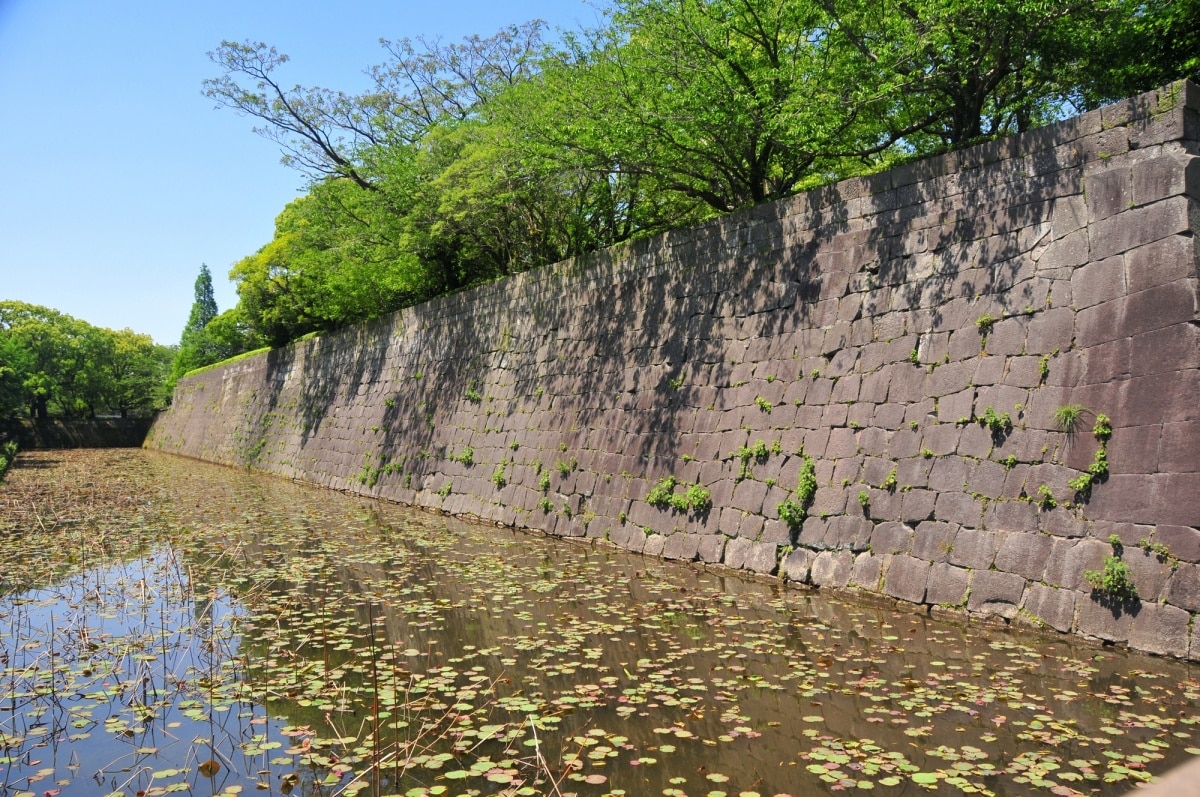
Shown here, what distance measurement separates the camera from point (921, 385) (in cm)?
752

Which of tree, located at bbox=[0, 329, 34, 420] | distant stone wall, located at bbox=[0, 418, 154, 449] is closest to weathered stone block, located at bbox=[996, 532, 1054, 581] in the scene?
tree, located at bbox=[0, 329, 34, 420]

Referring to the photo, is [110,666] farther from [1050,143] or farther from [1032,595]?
[1050,143]

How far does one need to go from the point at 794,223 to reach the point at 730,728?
248 inches

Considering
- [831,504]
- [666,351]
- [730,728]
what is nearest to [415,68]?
[666,351]

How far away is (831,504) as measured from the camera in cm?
791

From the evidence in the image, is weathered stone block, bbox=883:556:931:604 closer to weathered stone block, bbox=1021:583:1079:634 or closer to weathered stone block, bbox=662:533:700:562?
weathered stone block, bbox=1021:583:1079:634

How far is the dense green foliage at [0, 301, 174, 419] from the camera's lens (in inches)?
1852

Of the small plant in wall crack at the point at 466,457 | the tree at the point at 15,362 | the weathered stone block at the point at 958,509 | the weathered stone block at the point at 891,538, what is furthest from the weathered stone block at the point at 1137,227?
the tree at the point at 15,362

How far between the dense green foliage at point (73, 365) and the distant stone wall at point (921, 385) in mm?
43495

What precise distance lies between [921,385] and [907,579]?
1.72m

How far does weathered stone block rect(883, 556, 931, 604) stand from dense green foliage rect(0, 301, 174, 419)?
48033mm

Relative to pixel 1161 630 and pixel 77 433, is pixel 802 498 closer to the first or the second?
pixel 1161 630

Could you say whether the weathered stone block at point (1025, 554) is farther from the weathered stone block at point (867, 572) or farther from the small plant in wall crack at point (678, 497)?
the small plant in wall crack at point (678, 497)

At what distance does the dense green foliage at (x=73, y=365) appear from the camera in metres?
47.0
